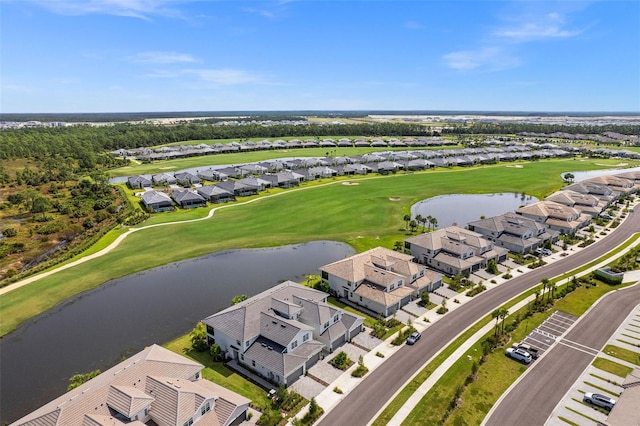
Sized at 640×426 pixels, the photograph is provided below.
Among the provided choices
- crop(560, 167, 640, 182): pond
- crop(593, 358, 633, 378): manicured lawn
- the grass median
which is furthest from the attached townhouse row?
crop(560, 167, 640, 182): pond

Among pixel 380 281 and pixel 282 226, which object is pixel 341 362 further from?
pixel 282 226

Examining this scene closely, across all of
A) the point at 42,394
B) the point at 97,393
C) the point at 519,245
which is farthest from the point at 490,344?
the point at 42,394

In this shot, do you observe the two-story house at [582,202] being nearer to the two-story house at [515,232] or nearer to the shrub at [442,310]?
the two-story house at [515,232]

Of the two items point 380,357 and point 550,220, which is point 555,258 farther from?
point 380,357

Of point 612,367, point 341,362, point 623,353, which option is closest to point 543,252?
point 623,353

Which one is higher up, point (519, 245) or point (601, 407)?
point (519, 245)

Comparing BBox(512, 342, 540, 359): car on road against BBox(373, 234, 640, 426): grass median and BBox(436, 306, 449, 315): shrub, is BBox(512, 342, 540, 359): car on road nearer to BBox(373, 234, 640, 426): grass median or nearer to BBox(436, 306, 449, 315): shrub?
BBox(373, 234, 640, 426): grass median

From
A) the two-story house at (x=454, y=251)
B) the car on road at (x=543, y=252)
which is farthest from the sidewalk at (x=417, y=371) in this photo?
the car on road at (x=543, y=252)
